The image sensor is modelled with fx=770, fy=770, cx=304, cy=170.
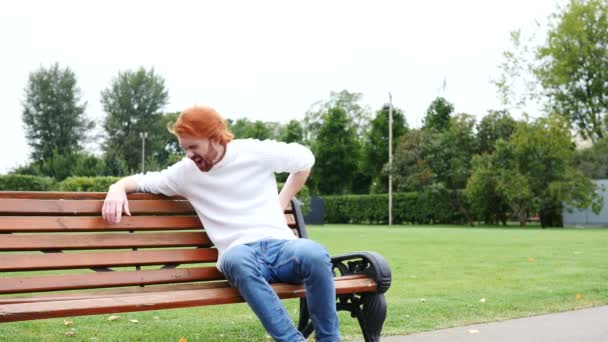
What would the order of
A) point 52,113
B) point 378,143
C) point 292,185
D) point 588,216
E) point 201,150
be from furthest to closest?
point 52,113 → point 378,143 → point 588,216 → point 292,185 → point 201,150

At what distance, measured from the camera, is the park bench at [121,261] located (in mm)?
3576

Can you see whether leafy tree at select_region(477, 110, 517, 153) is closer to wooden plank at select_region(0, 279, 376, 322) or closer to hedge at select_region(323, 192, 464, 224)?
hedge at select_region(323, 192, 464, 224)

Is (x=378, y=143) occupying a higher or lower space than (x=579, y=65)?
lower

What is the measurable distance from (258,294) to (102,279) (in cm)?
85

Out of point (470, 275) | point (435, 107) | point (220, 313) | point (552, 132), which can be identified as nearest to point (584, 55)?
point (435, 107)

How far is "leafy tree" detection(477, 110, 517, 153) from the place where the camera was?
43438 millimetres

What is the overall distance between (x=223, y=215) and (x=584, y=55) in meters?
49.1

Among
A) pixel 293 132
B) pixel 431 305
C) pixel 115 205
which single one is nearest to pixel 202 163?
pixel 115 205

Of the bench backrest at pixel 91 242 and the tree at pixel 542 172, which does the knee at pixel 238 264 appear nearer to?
the bench backrest at pixel 91 242

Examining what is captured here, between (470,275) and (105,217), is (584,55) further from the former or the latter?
(105,217)

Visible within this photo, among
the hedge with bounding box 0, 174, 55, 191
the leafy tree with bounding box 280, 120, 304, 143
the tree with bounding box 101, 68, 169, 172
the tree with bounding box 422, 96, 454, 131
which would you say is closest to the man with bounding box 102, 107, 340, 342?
the hedge with bounding box 0, 174, 55, 191

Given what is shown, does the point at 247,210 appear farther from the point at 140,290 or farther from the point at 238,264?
the point at 140,290

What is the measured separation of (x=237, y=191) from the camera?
3.97m

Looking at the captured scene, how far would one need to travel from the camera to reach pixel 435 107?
57.4 m
